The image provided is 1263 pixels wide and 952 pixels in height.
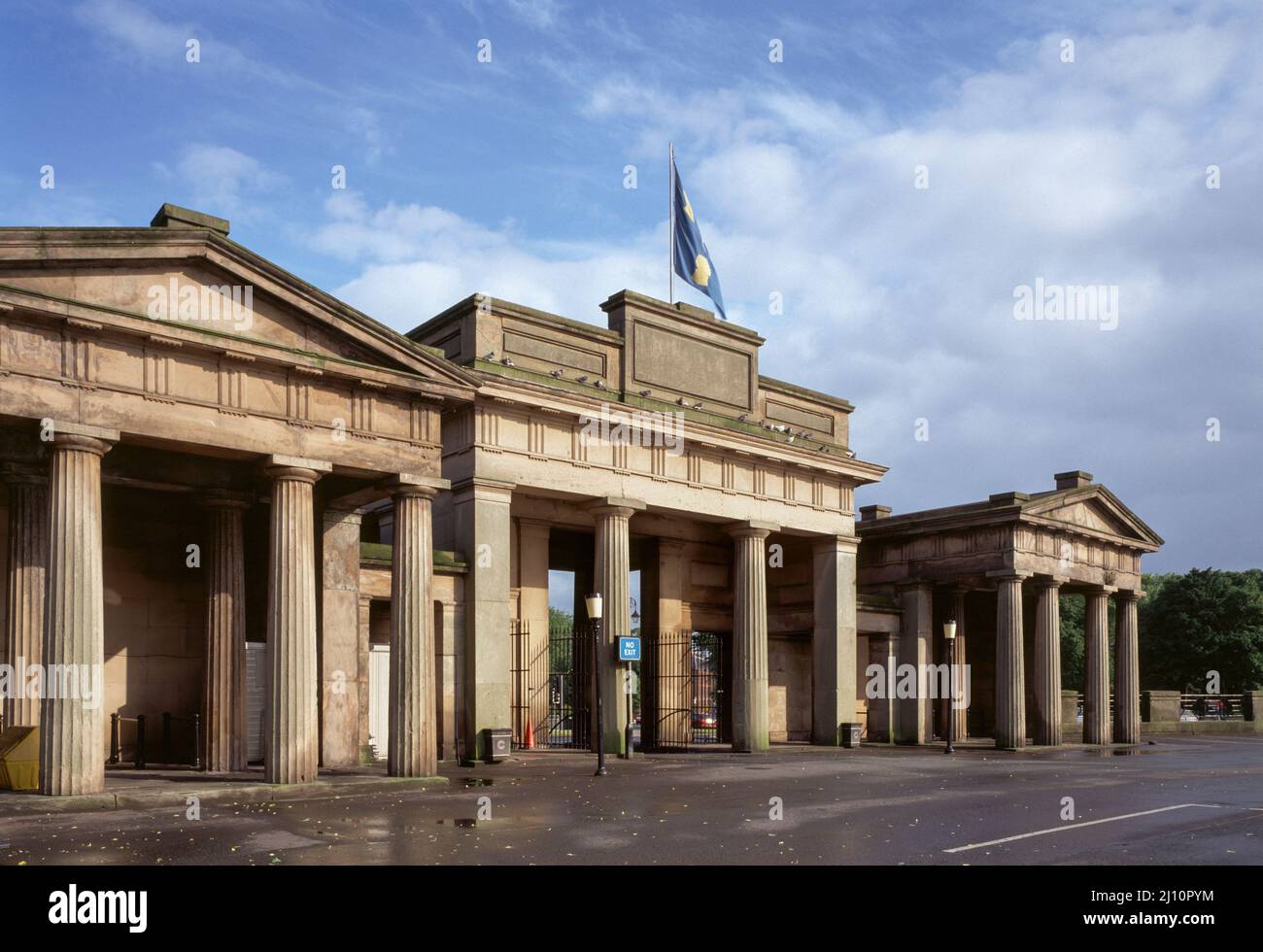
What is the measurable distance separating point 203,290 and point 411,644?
7.00 metres

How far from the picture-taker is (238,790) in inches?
714

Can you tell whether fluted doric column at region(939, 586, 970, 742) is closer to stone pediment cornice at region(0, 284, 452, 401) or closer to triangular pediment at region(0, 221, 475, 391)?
stone pediment cornice at region(0, 284, 452, 401)

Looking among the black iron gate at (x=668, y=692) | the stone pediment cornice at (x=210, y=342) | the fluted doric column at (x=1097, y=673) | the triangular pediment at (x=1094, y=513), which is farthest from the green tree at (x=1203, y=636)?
the stone pediment cornice at (x=210, y=342)

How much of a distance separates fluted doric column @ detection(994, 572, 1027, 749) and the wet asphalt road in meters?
12.8

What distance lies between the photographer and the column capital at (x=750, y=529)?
31891mm

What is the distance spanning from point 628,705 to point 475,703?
13.1 ft

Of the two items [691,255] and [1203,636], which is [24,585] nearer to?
[691,255]

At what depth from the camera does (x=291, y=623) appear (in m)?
19.5

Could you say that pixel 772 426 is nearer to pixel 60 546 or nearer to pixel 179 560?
pixel 179 560

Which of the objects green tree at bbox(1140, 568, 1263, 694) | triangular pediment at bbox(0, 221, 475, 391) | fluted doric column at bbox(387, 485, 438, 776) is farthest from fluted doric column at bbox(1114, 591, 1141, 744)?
triangular pediment at bbox(0, 221, 475, 391)

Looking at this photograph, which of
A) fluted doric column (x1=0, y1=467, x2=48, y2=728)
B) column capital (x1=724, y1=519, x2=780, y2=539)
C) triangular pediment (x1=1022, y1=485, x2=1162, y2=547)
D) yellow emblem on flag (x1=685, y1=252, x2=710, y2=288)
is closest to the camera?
fluted doric column (x1=0, y1=467, x2=48, y2=728)

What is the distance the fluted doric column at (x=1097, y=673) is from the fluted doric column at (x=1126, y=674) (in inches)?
39.2

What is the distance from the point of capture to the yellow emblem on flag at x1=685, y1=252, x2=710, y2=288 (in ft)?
A: 109
